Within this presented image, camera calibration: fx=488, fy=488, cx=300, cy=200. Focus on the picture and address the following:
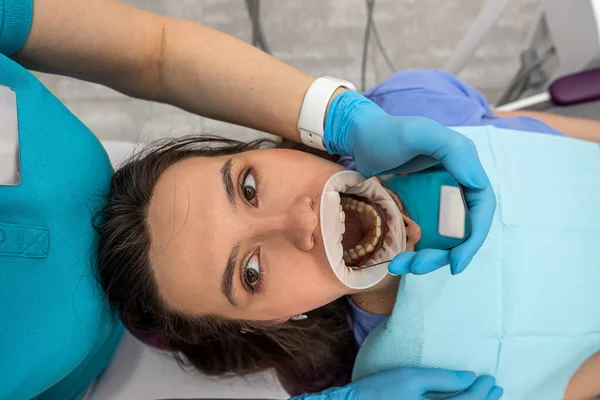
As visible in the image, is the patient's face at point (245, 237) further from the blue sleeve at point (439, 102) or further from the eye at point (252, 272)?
the blue sleeve at point (439, 102)

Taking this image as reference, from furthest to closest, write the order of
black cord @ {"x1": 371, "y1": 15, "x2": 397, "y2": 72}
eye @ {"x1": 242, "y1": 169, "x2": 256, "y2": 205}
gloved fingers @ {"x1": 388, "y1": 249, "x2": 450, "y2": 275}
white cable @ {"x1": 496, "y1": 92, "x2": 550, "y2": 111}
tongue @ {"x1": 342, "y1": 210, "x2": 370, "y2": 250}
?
black cord @ {"x1": 371, "y1": 15, "x2": 397, "y2": 72}, white cable @ {"x1": 496, "y1": 92, "x2": 550, "y2": 111}, tongue @ {"x1": 342, "y1": 210, "x2": 370, "y2": 250}, eye @ {"x1": 242, "y1": 169, "x2": 256, "y2": 205}, gloved fingers @ {"x1": 388, "y1": 249, "x2": 450, "y2": 275}

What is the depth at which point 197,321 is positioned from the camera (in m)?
0.88

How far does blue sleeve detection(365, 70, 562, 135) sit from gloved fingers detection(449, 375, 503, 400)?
49cm

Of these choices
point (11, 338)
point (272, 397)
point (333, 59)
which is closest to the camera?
point (11, 338)

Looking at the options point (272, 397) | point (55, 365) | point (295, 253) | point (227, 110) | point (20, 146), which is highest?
point (227, 110)

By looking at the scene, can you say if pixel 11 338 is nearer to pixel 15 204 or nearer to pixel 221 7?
pixel 15 204

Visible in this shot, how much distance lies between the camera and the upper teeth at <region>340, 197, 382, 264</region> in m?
0.88

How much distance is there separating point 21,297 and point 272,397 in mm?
651

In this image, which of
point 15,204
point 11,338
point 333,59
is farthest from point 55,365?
point 333,59

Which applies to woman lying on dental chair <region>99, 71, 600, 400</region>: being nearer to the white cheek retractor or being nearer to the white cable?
the white cheek retractor

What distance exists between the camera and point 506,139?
0.94m

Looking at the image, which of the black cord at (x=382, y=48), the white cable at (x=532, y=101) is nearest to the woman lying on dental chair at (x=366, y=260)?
the white cable at (x=532, y=101)

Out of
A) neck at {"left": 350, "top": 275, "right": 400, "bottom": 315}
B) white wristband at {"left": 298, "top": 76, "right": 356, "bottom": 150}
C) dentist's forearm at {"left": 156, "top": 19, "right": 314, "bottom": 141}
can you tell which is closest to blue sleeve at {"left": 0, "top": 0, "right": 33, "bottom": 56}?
dentist's forearm at {"left": 156, "top": 19, "right": 314, "bottom": 141}

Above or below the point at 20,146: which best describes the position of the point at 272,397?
below
